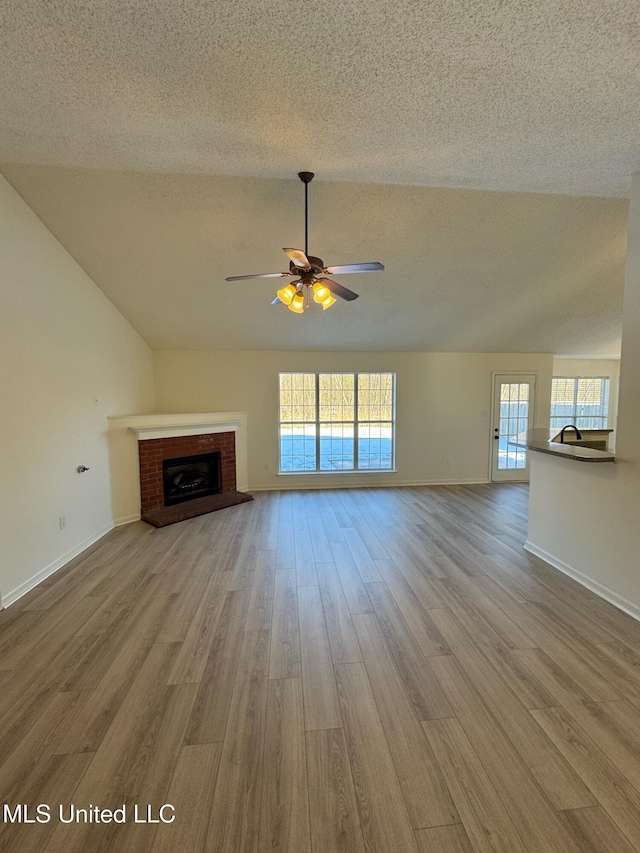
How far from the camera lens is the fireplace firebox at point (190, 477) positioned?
5160mm

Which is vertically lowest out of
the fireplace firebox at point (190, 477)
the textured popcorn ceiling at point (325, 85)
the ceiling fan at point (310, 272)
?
the fireplace firebox at point (190, 477)

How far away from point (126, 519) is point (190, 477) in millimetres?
1059

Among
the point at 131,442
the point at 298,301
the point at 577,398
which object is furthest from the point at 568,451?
the point at 577,398

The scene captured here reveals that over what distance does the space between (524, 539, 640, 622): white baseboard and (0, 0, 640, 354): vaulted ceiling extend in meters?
3.02

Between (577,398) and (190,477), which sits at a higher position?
(577,398)

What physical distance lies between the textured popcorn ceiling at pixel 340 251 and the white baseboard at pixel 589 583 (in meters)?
3.08

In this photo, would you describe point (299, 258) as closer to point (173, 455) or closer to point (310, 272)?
point (310, 272)

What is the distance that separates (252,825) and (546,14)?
10.3 ft

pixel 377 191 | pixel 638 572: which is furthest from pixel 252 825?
pixel 377 191

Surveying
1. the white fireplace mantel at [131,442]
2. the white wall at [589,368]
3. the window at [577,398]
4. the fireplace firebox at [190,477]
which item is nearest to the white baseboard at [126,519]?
the white fireplace mantel at [131,442]

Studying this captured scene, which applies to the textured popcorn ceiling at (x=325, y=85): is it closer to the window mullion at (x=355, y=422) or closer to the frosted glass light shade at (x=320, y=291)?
the frosted glass light shade at (x=320, y=291)

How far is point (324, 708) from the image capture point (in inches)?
71.1

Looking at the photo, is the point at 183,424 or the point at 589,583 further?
the point at 183,424

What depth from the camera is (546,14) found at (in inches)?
51.3
